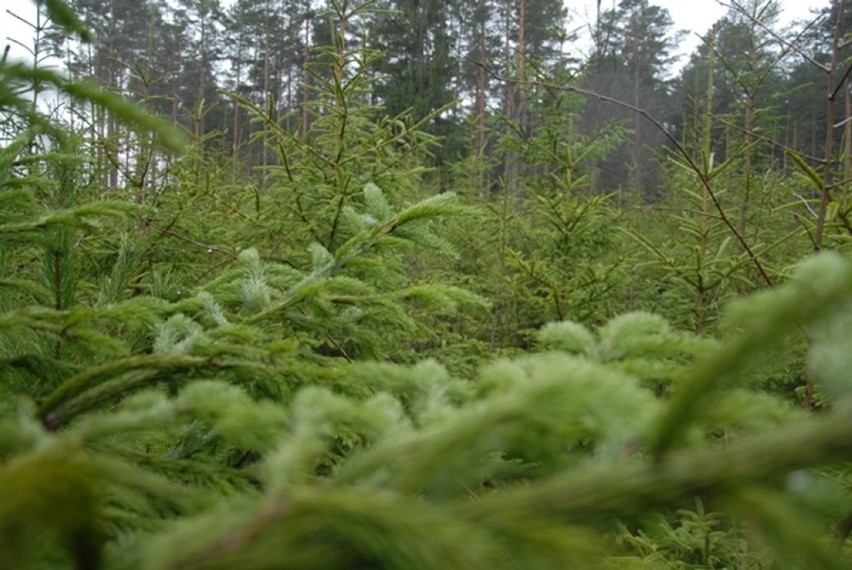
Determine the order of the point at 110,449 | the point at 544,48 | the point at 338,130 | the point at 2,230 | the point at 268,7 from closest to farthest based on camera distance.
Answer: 1. the point at 110,449
2. the point at 2,230
3. the point at 338,130
4. the point at 544,48
5. the point at 268,7

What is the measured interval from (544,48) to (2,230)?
27449mm

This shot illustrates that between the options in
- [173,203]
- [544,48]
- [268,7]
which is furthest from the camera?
[268,7]

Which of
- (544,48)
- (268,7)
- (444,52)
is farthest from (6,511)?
(268,7)

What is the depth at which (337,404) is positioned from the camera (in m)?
0.63

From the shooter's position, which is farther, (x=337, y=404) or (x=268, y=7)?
(x=268, y=7)

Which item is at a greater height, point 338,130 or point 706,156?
point 338,130

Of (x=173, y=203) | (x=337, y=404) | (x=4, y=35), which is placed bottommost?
(x=337, y=404)

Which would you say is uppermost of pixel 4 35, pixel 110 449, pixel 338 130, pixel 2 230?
pixel 4 35

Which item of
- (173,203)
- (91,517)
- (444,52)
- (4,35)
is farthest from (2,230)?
(444,52)

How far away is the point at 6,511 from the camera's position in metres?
0.41

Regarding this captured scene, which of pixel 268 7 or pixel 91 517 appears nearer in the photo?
pixel 91 517

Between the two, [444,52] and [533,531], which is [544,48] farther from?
[533,531]

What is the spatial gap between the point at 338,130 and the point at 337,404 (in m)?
3.63

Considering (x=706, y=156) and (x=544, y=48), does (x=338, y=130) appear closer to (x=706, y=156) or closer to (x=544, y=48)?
(x=706, y=156)
